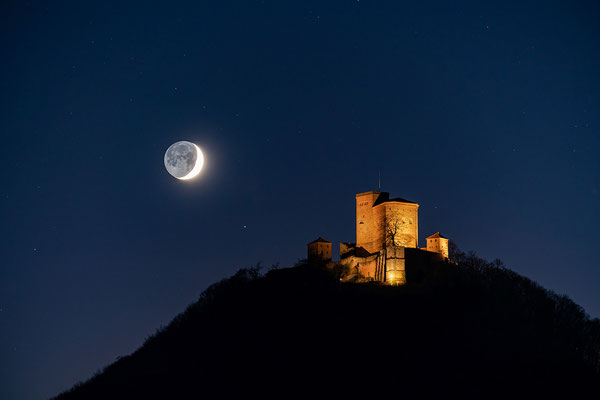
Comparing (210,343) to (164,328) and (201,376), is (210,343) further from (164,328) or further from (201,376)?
(164,328)

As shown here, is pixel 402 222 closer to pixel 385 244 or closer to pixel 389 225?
pixel 389 225

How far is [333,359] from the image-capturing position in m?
54.7

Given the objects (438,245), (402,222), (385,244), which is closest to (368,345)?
(385,244)

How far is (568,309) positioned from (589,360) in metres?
11.8

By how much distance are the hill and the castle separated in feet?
6.21

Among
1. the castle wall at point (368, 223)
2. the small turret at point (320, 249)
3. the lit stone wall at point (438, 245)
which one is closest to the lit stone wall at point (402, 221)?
the castle wall at point (368, 223)

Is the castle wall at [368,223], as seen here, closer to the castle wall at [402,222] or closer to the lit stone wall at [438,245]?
the castle wall at [402,222]

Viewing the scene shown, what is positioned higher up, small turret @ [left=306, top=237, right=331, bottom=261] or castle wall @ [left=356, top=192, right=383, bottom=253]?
castle wall @ [left=356, top=192, right=383, bottom=253]

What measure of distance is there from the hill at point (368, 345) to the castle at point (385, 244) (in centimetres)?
189

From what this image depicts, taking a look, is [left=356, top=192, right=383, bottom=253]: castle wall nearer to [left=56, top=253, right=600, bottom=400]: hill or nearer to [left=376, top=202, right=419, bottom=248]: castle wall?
[left=376, top=202, right=419, bottom=248]: castle wall

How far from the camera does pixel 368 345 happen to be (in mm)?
55969

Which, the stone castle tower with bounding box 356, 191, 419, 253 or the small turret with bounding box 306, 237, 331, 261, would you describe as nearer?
the stone castle tower with bounding box 356, 191, 419, 253

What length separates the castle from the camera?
204 feet

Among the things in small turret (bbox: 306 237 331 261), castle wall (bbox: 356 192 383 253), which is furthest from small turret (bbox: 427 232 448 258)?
small turret (bbox: 306 237 331 261)
